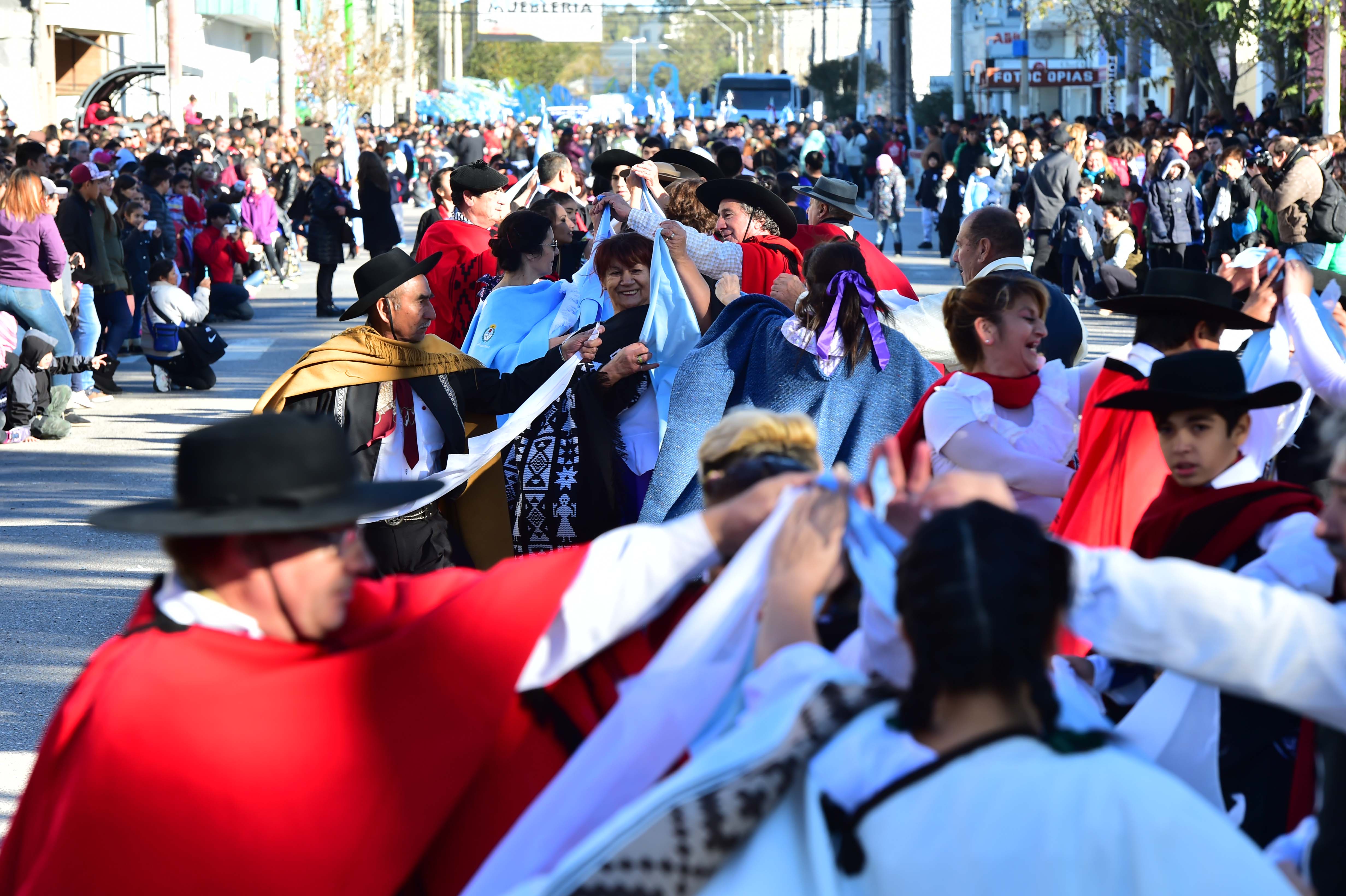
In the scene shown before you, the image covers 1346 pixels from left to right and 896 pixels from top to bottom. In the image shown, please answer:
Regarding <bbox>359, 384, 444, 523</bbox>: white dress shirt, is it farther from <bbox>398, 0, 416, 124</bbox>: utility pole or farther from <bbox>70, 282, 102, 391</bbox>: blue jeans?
<bbox>398, 0, 416, 124</bbox>: utility pole

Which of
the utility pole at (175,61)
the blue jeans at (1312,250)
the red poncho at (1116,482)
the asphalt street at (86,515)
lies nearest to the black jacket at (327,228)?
the asphalt street at (86,515)

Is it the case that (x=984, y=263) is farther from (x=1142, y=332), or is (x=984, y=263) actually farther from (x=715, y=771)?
(x=715, y=771)

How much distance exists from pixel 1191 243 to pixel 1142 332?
1325cm

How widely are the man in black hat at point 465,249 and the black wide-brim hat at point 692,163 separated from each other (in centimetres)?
112

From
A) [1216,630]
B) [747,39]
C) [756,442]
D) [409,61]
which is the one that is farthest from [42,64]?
[747,39]

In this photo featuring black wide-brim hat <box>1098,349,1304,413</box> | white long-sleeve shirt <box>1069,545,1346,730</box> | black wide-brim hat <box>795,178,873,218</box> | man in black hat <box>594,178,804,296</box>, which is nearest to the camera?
white long-sleeve shirt <box>1069,545,1346,730</box>

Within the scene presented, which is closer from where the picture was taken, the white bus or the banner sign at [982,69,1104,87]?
the banner sign at [982,69,1104,87]

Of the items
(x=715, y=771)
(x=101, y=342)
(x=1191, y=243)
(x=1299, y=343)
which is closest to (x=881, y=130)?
(x=1191, y=243)

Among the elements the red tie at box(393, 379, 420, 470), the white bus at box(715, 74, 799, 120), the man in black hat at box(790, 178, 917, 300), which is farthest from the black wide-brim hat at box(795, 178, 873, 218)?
the white bus at box(715, 74, 799, 120)

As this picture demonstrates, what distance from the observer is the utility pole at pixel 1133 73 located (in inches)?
1367

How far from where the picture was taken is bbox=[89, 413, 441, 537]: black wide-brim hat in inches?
93.8

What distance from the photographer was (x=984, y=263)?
20.4 ft

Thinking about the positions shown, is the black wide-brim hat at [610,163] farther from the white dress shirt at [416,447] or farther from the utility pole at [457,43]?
the utility pole at [457,43]

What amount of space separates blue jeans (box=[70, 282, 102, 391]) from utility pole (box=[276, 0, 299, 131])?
981 inches
